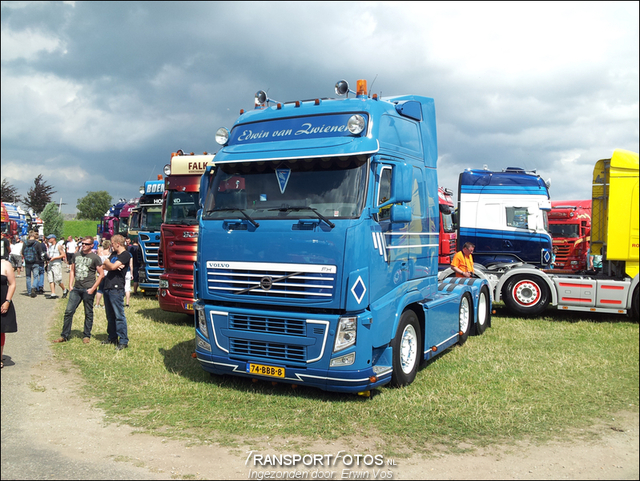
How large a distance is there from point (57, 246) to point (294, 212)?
16190 mm

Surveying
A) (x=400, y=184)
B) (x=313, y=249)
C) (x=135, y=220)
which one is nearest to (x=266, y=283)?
(x=313, y=249)

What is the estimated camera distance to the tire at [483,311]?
10.9 m

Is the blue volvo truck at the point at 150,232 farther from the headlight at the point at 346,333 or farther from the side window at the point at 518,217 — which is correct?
the side window at the point at 518,217

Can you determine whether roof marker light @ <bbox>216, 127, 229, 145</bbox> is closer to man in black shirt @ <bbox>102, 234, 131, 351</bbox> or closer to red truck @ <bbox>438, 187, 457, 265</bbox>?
man in black shirt @ <bbox>102, 234, 131, 351</bbox>

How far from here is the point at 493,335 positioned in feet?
34.9

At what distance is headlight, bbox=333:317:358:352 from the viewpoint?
5820 millimetres

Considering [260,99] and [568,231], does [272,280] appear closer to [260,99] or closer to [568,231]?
[260,99]

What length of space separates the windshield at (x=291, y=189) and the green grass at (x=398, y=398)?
2254mm

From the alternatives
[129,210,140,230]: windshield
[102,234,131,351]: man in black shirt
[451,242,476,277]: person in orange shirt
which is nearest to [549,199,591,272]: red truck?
[451,242,476,277]: person in orange shirt

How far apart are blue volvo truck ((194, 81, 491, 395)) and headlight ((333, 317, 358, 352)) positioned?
1 centimetres

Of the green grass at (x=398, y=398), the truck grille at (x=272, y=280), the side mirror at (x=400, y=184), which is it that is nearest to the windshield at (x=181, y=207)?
the green grass at (x=398, y=398)

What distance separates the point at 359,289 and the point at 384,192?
123 centimetres

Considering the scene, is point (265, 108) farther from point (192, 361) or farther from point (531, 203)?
point (531, 203)

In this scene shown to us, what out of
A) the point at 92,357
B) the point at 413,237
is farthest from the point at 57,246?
the point at 413,237
